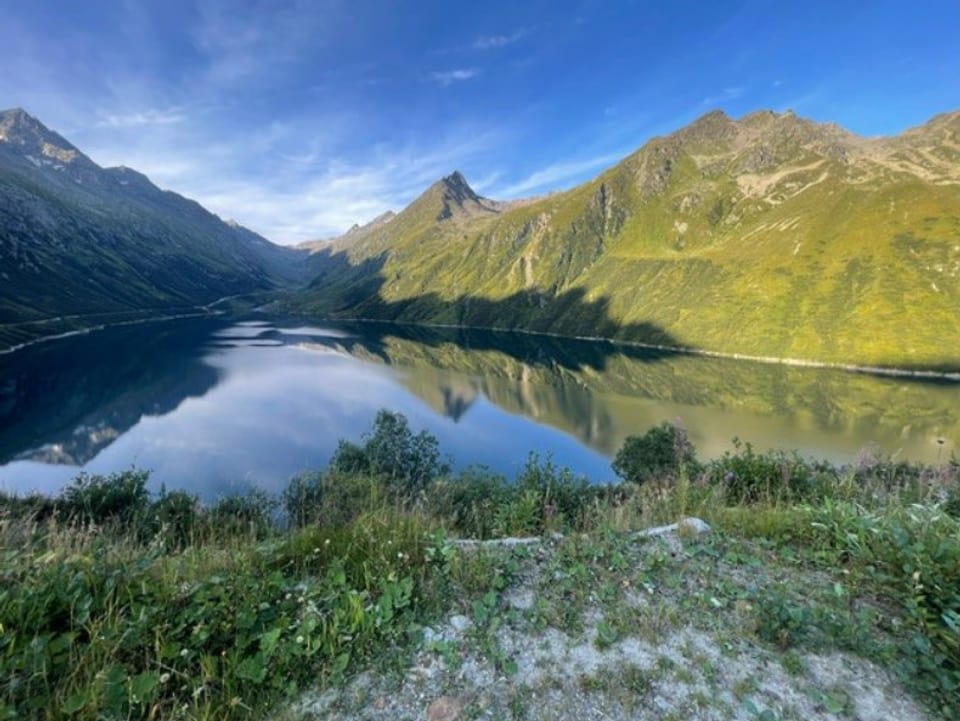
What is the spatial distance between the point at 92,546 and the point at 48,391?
136m

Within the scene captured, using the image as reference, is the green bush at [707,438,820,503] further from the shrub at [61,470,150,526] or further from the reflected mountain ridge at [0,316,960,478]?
the reflected mountain ridge at [0,316,960,478]

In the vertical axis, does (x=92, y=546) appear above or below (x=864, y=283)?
below

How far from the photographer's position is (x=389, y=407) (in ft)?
324

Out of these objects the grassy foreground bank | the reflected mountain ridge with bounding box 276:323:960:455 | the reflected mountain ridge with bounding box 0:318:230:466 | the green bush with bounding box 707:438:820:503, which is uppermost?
the grassy foreground bank

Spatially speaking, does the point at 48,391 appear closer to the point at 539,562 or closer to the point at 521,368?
the point at 521,368

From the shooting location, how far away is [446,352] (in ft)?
628

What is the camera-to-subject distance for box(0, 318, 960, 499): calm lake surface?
68.7 meters

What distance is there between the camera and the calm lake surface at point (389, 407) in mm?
68688

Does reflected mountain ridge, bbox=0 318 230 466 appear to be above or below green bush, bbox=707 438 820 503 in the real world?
below

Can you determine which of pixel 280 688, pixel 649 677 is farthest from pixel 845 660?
pixel 280 688

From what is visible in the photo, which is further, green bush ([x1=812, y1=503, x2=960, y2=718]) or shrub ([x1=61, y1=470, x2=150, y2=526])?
shrub ([x1=61, y1=470, x2=150, y2=526])

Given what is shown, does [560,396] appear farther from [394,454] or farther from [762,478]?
[762,478]

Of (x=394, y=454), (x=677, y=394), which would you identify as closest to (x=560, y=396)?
(x=677, y=394)

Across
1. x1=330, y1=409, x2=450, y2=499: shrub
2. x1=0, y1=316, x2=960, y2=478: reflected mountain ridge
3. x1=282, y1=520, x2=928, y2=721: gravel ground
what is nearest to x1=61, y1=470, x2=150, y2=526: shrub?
x1=330, y1=409, x2=450, y2=499: shrub
